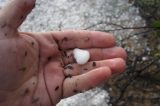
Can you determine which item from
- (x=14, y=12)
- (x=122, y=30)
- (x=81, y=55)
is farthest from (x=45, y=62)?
(x=122, y=30)

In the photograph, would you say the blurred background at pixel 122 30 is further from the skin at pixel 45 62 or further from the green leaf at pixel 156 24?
the skin at pixel 45 62

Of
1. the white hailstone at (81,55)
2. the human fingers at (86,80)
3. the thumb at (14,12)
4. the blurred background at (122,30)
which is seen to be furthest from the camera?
the blurred background at (122,30)

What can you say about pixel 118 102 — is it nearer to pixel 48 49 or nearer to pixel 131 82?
pixel 131 82

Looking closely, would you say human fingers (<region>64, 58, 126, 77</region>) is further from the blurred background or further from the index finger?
the blurred background

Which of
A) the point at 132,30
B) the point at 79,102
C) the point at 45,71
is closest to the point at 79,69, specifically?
the point at 45,71

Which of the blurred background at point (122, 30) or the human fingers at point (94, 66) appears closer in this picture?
the human fingers at point (94, 66)

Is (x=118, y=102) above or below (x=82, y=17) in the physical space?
below

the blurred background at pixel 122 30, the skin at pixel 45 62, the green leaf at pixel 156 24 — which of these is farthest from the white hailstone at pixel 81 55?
the green leaf at pixel 156 24
